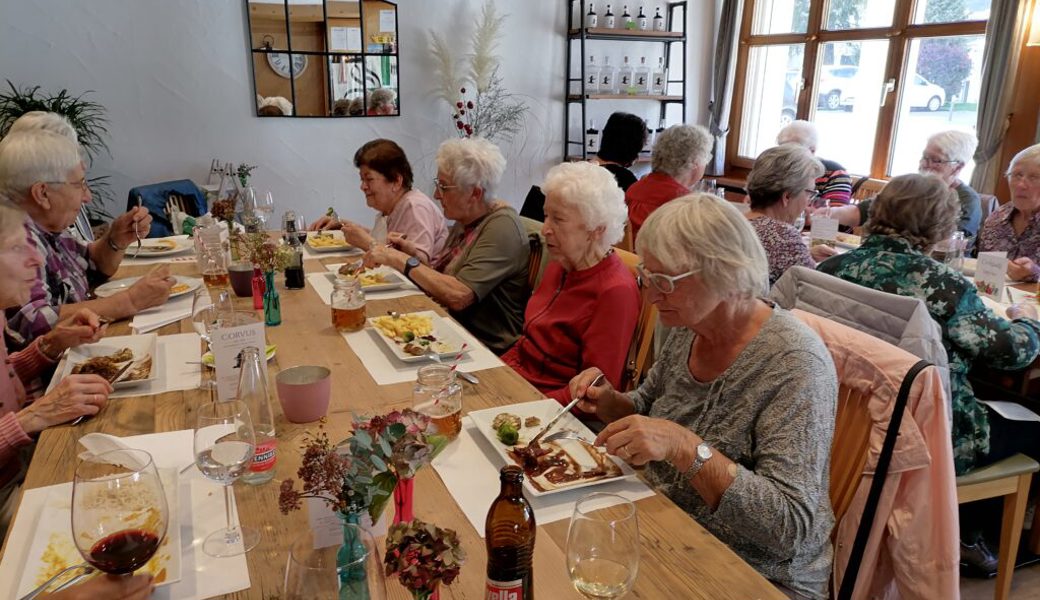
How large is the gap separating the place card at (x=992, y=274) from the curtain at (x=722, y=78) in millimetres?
3504

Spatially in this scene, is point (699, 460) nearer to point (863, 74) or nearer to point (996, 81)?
point (996, 81)

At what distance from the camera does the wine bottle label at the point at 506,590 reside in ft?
2.88

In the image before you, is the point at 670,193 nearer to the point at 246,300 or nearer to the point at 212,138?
the point at 246,300

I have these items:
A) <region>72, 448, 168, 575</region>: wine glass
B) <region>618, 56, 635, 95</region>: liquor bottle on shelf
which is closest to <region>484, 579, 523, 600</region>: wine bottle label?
<region>72, 448, 168, 575</region>: wine glass

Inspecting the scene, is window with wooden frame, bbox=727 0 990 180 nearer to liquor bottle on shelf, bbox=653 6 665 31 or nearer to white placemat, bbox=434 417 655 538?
liquor bottle on shelf, bbox=653 6 665 31

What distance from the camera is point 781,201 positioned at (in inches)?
114

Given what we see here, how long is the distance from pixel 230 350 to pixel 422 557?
3.10ft

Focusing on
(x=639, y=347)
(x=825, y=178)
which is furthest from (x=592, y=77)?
(x=639, y=347)

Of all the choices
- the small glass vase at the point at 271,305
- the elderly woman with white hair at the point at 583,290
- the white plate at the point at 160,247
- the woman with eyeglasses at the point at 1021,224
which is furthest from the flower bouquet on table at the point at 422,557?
the woman with eyeglasses at the point at 1021,224

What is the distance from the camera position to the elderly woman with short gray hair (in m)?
3.88

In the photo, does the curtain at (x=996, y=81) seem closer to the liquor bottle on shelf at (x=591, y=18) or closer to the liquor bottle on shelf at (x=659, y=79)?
the liquor bottle on shelf at (x=659, y=79)

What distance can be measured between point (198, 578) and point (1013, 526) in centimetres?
230

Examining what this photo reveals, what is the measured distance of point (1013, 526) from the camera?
211 cm

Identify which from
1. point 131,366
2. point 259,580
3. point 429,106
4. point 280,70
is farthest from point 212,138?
point 259,580
